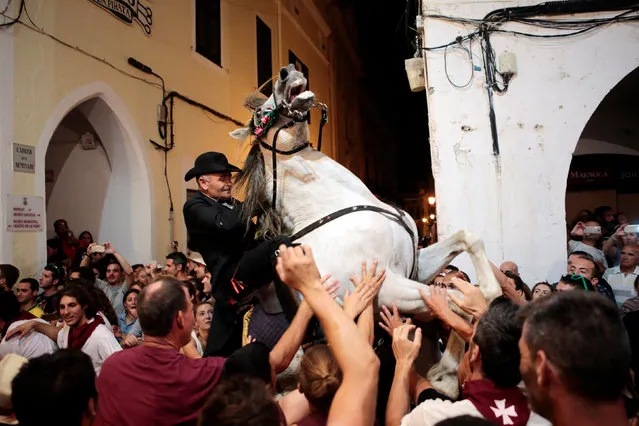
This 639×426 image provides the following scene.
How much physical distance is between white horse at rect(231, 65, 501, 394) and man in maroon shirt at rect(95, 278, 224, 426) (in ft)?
3.26

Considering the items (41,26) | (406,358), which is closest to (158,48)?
(41,26)

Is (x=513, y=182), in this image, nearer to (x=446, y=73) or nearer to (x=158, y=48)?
(x=446, y=73)

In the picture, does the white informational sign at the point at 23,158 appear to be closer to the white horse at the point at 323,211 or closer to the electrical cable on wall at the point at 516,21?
the white horse at the point at 323,211

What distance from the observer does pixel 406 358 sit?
2.17 meters

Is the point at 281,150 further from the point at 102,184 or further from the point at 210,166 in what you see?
the point at 102,184

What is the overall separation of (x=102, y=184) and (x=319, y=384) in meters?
7.83

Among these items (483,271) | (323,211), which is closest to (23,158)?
(323,211)

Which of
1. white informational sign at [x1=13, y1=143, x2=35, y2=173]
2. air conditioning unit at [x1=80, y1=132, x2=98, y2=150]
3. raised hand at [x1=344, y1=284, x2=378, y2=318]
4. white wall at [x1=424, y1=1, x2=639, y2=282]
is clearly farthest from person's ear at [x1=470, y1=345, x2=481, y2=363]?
air conditioning unit at [x1=80, y1=132, x2=98, y2=150]

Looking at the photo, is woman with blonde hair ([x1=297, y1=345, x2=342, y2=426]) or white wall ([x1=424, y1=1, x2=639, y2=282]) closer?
woman with blonde hair ([x1=297, y1=345, x2=342, y2=426])

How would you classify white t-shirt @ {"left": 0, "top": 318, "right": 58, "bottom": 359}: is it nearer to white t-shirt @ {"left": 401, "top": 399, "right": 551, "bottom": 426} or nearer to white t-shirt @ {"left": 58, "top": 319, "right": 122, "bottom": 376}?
white t-shirt @ {"left": 58, "top": 319, "right": 122, "bottom": 376}

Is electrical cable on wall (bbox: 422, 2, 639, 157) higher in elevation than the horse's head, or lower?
higher

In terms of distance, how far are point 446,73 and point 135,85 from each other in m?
5.18

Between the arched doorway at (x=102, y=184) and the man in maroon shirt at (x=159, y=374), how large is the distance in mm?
6635

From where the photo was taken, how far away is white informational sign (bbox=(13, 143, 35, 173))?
606 centimetres
